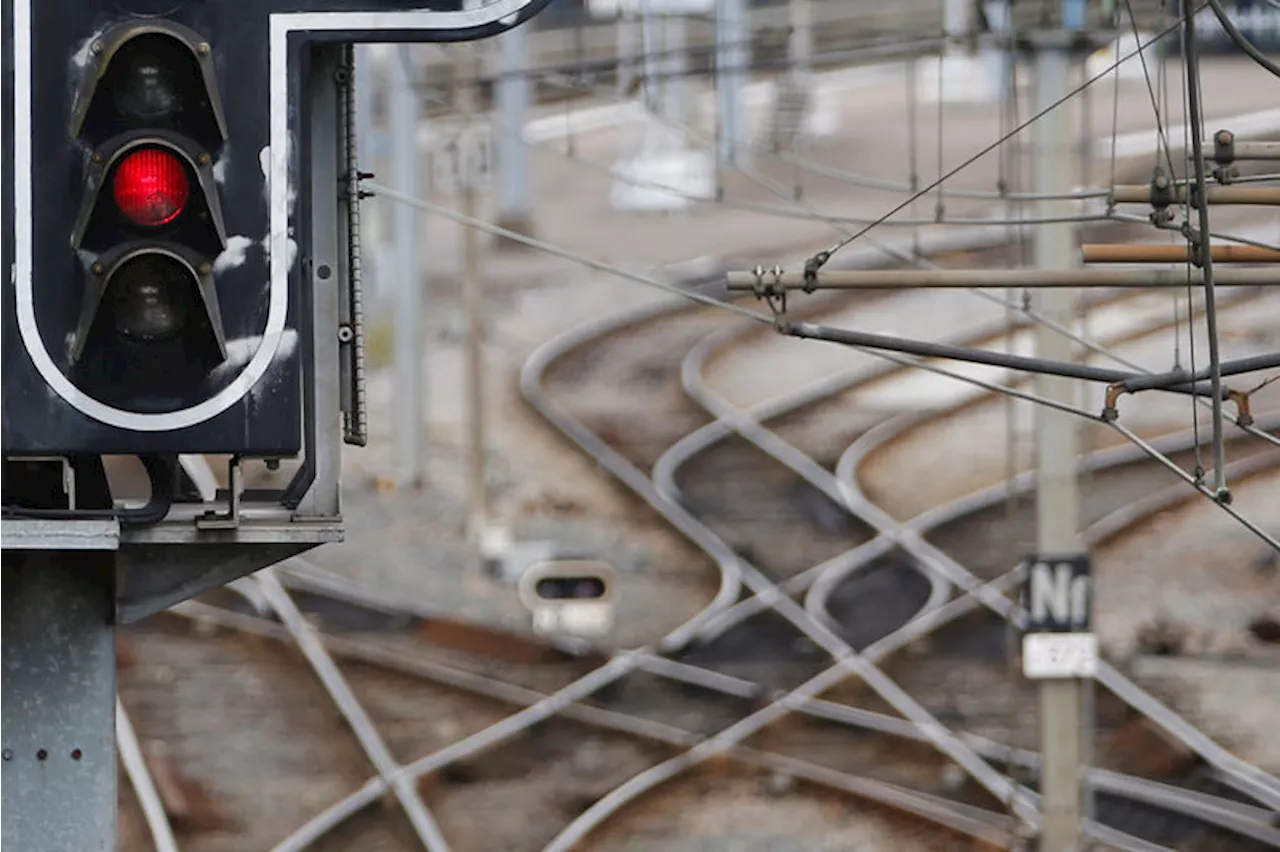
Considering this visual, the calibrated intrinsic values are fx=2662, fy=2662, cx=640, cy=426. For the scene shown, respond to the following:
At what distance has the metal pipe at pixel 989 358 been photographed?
5.84 m

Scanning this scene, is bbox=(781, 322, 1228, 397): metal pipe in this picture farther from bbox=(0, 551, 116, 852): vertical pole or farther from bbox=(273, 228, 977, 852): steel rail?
bbox=(273, 228, 977, 852): steel rail

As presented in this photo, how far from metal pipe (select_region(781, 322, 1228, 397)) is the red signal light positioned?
1.73m

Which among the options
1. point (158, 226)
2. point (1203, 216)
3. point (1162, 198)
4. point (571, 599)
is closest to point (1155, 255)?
point (1162, 198)

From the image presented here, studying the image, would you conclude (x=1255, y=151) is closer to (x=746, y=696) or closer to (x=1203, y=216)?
(x=1203, y=216)

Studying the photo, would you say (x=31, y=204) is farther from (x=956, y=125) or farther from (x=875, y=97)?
(x=875, y=97)

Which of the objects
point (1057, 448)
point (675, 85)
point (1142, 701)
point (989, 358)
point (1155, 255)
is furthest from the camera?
point (675, 85)

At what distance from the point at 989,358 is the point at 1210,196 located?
2.29ft

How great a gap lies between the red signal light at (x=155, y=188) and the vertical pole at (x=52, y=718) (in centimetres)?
78

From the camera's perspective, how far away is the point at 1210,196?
248 inches

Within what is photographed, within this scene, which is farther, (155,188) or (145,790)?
(145,790)

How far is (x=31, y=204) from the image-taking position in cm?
471

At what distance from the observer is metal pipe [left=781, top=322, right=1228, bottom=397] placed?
19.2 feet

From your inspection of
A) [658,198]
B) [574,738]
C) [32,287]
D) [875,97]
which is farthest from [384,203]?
[32,287]

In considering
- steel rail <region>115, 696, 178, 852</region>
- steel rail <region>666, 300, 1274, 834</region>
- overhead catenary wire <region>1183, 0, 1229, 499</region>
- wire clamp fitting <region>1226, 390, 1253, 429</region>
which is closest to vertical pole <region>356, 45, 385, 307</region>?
steel rail <region>666, 300, 1274, 834</region>
